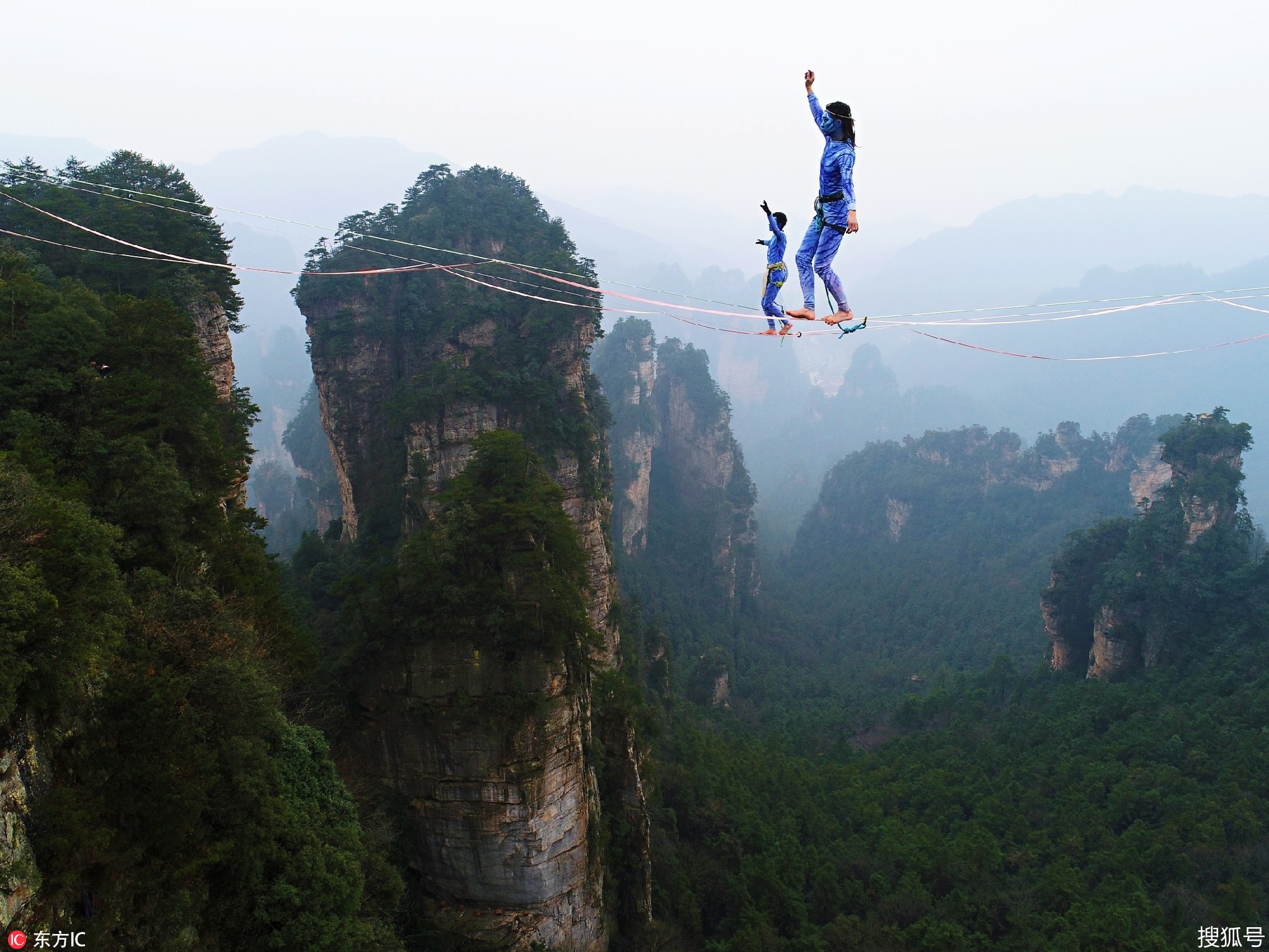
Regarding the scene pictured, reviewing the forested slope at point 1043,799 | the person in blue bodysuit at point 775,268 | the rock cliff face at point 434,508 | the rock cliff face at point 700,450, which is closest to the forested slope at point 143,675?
the rock cliff face at point 434,508

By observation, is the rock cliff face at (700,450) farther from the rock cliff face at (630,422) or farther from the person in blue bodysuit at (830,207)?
the person in blue bodysuit at (830,207)

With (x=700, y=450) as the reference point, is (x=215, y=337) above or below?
above

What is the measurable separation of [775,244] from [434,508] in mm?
20260

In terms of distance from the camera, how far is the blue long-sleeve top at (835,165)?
7.78 metres

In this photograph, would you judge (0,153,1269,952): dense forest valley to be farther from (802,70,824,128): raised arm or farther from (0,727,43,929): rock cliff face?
(802,70,824,128): raised arm

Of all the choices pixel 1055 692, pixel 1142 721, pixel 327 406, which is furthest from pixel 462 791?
pixel 1055 692

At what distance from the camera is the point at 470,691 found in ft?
50.0

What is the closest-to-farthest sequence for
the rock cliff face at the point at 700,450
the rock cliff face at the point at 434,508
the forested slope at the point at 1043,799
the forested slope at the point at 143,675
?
the forested slope at the point at 143,675 < the rock cliff face at the point at 434,508 < the forested slope at the point at 1043,799 < the rock cliff face at the point at 700,450

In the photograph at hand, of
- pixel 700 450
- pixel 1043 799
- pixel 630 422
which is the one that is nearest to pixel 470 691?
pixel 1043 799

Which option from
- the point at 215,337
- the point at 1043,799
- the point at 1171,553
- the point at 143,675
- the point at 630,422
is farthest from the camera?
the point at 630,422

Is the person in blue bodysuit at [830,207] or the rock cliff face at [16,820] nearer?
the rock cliff face at [16,820]

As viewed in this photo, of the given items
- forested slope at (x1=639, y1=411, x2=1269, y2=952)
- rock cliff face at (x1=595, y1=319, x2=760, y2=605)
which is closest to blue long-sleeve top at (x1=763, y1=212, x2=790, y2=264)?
forested slope at (x1=639, y1=411, x2=1269, y2=952)

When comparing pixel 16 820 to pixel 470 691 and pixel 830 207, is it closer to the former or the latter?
pixel 470 691

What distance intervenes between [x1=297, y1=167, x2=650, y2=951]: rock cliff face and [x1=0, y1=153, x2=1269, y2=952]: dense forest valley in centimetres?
11
